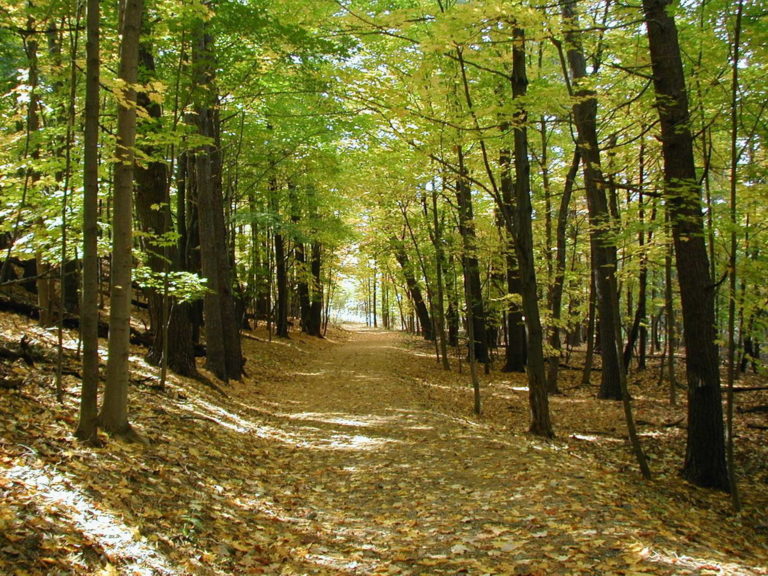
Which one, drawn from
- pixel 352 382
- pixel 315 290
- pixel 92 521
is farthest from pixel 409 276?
pixel 92 521

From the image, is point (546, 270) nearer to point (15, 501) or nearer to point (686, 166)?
point (686, 166)

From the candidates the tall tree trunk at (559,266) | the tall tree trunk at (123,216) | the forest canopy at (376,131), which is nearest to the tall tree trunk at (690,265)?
the forest canopy at (376,131)

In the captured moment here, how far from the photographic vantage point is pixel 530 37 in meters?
6.75

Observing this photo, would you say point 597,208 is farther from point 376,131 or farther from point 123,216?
point 123,216

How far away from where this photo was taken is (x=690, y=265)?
656cm

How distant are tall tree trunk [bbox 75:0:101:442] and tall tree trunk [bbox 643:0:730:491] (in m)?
6.44

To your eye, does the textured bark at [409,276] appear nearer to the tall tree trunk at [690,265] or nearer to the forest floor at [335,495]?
the forest floor at [335,495]

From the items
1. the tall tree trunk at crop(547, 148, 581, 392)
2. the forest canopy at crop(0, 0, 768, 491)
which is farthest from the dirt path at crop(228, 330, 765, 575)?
the tall tree trunk at crop(547, 148, 581, 392)

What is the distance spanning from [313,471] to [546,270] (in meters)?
10.6

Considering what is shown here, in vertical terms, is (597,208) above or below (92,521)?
above

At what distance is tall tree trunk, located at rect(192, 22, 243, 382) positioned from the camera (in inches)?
425

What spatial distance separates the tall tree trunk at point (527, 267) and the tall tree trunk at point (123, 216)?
546 centimetres

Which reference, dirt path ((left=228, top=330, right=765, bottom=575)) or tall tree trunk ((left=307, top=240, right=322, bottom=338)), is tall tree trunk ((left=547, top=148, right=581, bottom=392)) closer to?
dirt path ((left=228, top=330, right=765, bottom=575))

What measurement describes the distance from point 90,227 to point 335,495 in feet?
12.3
